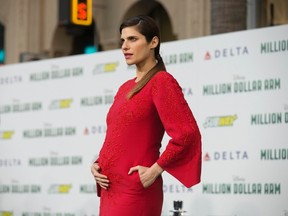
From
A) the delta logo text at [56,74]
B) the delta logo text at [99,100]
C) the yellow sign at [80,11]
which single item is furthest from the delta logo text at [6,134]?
the yellow sign at [80,11]

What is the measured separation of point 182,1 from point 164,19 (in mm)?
2031

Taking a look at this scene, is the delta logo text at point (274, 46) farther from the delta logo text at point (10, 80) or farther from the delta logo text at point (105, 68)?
the delta logo text at point (10, 80)

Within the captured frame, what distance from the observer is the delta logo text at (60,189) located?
932 centimetres

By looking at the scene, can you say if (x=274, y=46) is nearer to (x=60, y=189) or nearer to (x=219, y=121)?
(x=219, y=121)

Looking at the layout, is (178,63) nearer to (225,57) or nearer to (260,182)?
(225,57)

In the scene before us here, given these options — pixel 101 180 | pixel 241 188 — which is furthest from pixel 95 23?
pixel 101 180

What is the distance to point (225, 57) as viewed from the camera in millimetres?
7824

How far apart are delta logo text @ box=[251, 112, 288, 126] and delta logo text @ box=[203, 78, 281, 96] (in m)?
0.21

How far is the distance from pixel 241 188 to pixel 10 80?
365 centimetres

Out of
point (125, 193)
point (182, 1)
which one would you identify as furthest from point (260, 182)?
point (182, 1)

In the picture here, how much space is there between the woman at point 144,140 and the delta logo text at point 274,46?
2797 millimetres

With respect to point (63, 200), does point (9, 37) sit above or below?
above

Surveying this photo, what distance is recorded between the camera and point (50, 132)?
9.68 meters

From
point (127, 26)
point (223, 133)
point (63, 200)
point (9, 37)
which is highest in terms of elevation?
point (9, 37)
